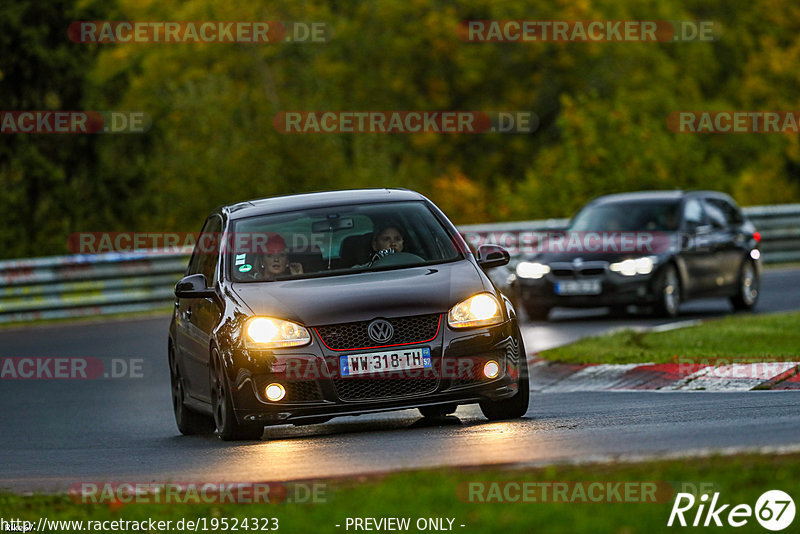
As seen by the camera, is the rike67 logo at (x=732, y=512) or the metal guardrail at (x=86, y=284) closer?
the rike67 logo at (x=732, y=512)

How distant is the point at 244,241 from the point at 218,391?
1225 millimetres

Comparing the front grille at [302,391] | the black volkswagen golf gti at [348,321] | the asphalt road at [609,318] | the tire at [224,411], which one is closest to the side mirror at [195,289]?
the black volkswagen golf gti at [348,321]

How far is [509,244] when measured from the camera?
104ft

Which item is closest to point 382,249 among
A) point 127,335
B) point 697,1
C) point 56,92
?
point 127,335

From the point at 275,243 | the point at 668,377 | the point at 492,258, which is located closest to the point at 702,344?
the point at 668,377

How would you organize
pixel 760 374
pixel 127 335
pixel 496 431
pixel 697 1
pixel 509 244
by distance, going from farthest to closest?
pixel 697 1 → pixel 509 244 → pixel 127 335 → pixel 760 374 → pixel 496 431

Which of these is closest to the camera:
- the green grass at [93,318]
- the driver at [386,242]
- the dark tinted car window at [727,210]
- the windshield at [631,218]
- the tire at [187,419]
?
the driver at [386,242]

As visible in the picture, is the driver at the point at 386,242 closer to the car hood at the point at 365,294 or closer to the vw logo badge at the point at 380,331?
the car hood at the point at 365,294

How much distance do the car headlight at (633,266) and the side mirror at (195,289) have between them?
1106 cm

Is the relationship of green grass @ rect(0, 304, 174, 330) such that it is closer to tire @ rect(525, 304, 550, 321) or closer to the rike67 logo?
tire @ rect(525, 304, 550, 321)

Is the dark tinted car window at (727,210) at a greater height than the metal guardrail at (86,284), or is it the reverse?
the dark tinted car window at (727,210)

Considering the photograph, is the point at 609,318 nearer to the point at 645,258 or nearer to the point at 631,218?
the point at 645,258

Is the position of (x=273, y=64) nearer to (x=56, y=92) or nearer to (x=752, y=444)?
(x=56, y=92)

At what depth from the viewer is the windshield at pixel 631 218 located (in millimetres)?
23734
